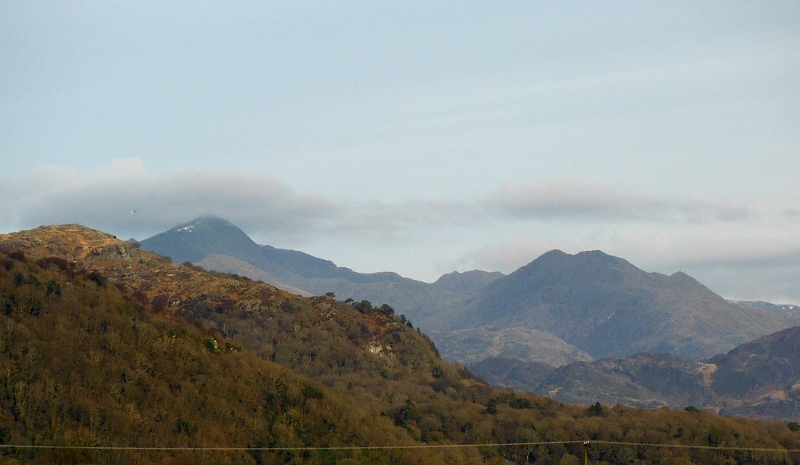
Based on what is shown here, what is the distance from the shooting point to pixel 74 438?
16350cm

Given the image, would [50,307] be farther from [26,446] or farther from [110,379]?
[26,446]

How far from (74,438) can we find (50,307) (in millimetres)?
Answer: 43865

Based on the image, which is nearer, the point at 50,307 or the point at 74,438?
the point at 74,438

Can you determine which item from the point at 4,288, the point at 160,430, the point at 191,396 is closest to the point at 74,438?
the point at 160,430

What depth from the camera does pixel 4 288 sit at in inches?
7805

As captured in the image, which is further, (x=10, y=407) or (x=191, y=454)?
(x=191, y=454)

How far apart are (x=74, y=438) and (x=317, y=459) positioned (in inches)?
2140

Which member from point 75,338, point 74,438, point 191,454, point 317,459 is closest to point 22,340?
point 75,338

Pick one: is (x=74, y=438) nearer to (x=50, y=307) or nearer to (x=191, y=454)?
(x=191, y=454)

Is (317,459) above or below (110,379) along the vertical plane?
below

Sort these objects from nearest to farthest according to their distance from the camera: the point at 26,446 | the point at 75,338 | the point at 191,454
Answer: the point at 26,446
the point at 191,454
the point at 75,338

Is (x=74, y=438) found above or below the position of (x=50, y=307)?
below

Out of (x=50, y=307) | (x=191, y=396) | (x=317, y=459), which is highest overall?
(x=50, y=307)

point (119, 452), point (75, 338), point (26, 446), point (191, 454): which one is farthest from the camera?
point (75, 338)
